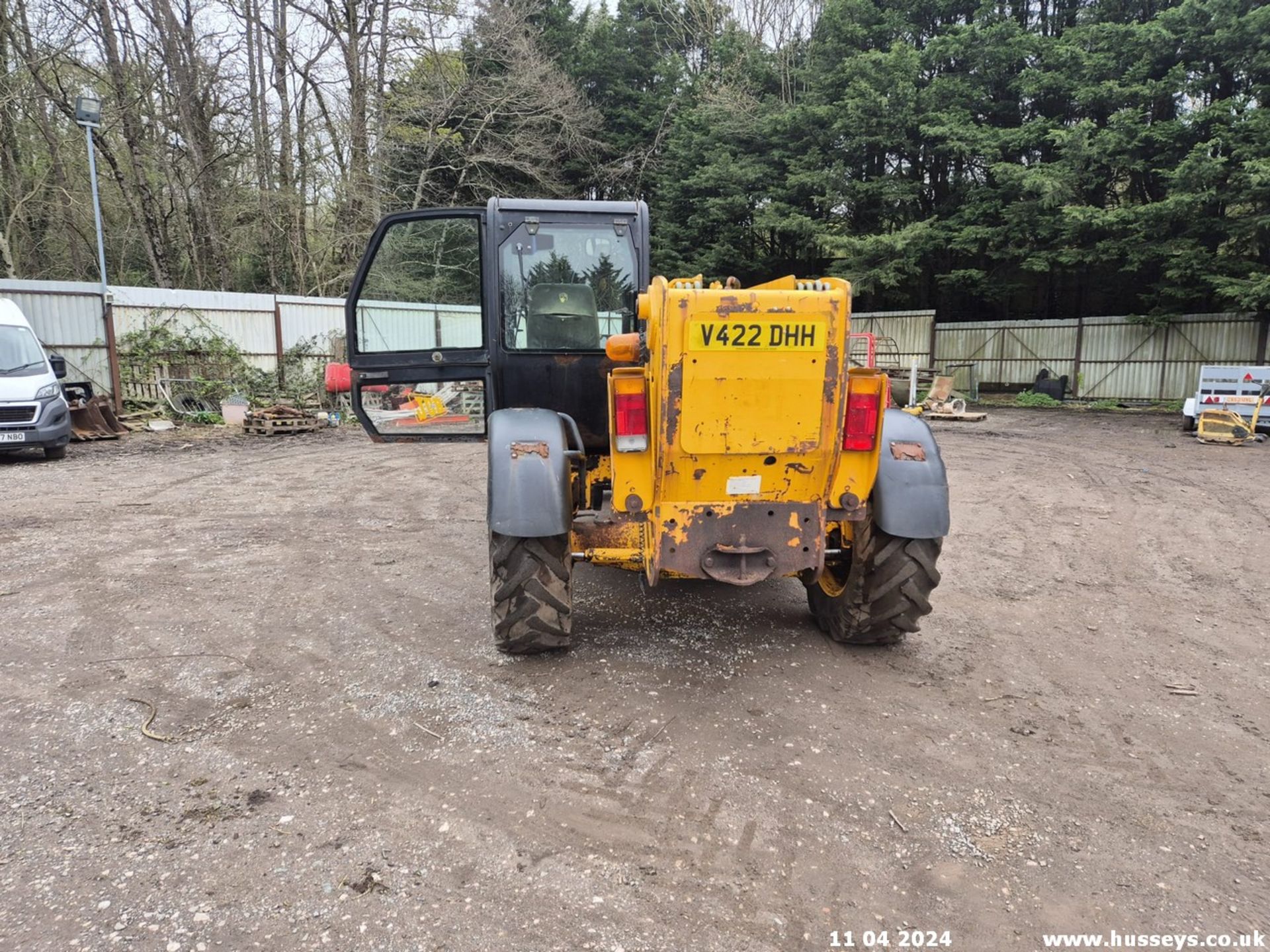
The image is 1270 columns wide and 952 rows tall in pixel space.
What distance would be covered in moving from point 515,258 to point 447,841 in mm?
3163

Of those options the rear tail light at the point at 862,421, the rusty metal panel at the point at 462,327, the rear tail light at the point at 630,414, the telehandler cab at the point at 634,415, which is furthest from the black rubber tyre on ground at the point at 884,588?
the rusty metal panel at the point at 462,327

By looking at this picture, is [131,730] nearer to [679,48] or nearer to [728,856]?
[728,856]

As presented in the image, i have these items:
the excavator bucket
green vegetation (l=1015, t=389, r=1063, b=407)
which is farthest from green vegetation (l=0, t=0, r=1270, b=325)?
the excavator bucket

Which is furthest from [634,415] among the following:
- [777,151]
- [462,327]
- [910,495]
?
[777,151]

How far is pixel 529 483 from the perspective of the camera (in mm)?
3604

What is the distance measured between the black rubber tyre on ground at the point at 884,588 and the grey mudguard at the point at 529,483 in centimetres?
142

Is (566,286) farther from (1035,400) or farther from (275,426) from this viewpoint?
(1035,400)

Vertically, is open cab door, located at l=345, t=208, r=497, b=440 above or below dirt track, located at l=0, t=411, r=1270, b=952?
above

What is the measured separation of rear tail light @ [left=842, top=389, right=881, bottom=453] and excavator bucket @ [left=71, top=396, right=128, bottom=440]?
13032 mm

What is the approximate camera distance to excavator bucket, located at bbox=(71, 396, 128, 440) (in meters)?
12.5

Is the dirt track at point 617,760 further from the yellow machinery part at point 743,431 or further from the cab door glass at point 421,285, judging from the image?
the cab door glass at point 421,285

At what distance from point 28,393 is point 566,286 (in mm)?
9298

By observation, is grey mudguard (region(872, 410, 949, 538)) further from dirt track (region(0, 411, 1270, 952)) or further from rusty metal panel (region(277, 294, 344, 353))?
rusty metal panel (region(277, 294, 344, 353))

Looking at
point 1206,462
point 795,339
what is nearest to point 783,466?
point 795,339
